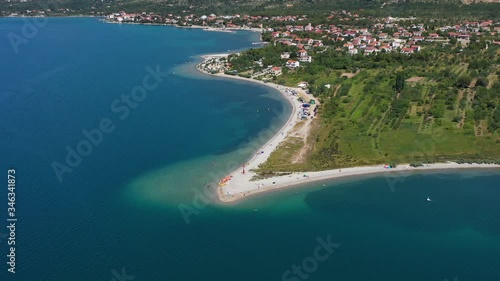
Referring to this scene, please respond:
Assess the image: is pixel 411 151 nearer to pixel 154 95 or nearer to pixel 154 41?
pixel 154 95

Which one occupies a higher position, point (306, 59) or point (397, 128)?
point (397, 128)

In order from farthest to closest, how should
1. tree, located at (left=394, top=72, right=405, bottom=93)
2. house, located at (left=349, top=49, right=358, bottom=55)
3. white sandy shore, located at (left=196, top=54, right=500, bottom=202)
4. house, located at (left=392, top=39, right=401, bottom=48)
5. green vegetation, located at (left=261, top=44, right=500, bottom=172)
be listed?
house, located at (left=392, top=39, right=401, bottom=48), house, located at (left=349, top=49, right=358, bottom=55), tree, located at (left=394, top=72, right=405, bottom=93), green vegetation, located at (left=261, top=44, right=500, bottom=172), white sandy shore, located at (left=196, top=54, right=500, bottom=202)

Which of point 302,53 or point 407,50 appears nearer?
point 407,50

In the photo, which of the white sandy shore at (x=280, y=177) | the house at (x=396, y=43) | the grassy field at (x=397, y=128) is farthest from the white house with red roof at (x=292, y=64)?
Result: the white sandy shore at (x=280, y=177)

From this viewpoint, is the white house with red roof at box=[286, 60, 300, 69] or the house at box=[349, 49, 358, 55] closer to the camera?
the white house with red roof at box=[286, 60, 300, 69]

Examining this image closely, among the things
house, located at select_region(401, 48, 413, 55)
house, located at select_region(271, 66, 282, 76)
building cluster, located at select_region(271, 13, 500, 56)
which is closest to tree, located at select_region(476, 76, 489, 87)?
house, located at select_region(401, 48, 413, 55)

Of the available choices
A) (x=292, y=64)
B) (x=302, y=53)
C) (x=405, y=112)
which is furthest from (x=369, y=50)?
(x=405, y=112)

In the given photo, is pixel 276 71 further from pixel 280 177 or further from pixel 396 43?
pixel 280 177

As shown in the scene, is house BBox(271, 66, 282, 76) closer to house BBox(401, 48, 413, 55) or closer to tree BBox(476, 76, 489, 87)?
house BBox(401, 48, 413, 55)
